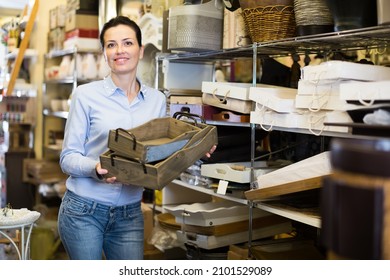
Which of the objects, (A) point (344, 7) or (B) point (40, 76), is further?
(B) point (40, 76)

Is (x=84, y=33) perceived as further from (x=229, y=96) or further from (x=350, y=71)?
(x=350, y=71)

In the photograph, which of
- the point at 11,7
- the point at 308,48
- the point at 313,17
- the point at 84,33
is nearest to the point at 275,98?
the point at 313,17

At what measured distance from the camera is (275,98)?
2.06m

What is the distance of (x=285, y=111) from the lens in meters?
2.03

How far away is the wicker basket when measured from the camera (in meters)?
2.18

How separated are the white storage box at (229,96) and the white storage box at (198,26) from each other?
0.22 metres

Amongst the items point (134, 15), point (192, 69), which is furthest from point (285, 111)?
point (134, 15)

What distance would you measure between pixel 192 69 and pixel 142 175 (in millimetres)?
1544

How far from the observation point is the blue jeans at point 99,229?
183 cm

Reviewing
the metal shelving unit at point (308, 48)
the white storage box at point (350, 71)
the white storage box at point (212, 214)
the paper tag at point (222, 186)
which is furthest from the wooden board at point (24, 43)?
the white storage box at point (350, 71)

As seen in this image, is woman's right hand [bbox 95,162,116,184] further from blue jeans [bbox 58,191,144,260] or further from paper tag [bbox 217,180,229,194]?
paper tag [bbox 217,180,229,194]

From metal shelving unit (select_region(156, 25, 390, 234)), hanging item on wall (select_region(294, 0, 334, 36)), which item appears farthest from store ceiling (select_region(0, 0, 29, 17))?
hanging item on wall (select_region(294, 0, 334, 36))
